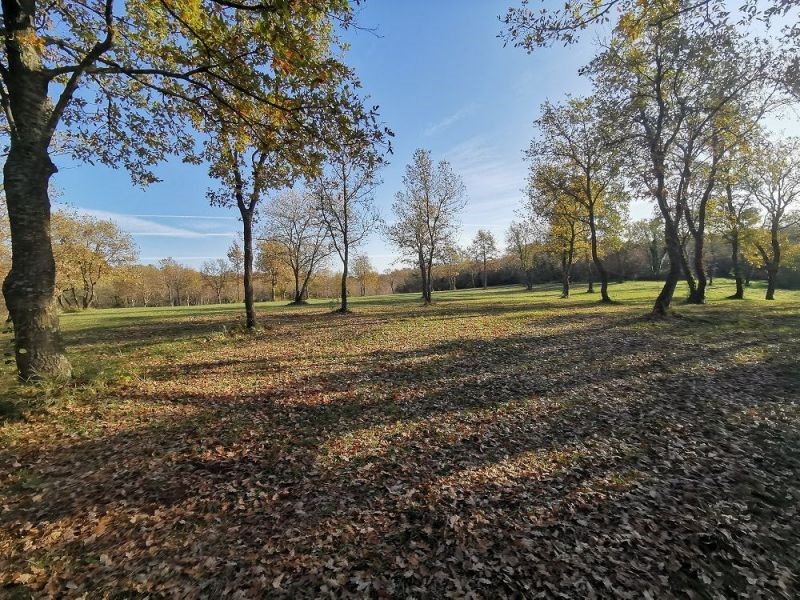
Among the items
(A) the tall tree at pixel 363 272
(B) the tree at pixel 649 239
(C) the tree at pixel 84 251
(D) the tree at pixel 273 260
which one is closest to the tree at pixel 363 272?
(A) the tall tree at pixel 363 272

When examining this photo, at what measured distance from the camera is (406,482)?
533cm

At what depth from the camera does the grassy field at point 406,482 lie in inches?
145

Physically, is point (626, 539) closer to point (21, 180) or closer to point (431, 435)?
point (431, 435)

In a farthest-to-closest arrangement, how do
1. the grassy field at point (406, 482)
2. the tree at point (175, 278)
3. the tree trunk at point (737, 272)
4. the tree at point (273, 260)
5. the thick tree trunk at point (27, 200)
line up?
the tree at point (175, 278) < the tree at point (273, 260) < the tree trunk at point (737, 272) < the thick tree trunk at point (27, 200) < the grassy field at point (406, 482)

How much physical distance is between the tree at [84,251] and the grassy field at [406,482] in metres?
43.3

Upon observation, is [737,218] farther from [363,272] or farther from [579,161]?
[363,272]

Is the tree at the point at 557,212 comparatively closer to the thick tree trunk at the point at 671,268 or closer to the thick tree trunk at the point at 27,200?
the thick tree trunk at the point at 671,268

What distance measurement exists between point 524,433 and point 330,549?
422 centimetres

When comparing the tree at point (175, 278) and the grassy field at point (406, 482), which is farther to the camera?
the tree at point (175, 278)

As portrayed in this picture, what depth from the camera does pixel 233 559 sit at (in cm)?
387

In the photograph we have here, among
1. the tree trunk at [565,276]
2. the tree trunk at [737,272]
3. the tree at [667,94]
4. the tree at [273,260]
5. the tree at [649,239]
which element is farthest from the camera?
the tree at [649,239]

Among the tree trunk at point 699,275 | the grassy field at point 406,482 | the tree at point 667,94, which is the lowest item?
the grassy field at point 406,482

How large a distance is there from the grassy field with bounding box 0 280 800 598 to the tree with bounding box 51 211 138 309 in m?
43.3

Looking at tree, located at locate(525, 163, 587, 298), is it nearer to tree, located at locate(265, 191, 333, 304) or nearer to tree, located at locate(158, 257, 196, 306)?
tree, located at locate(265, 191, 333, 304)
